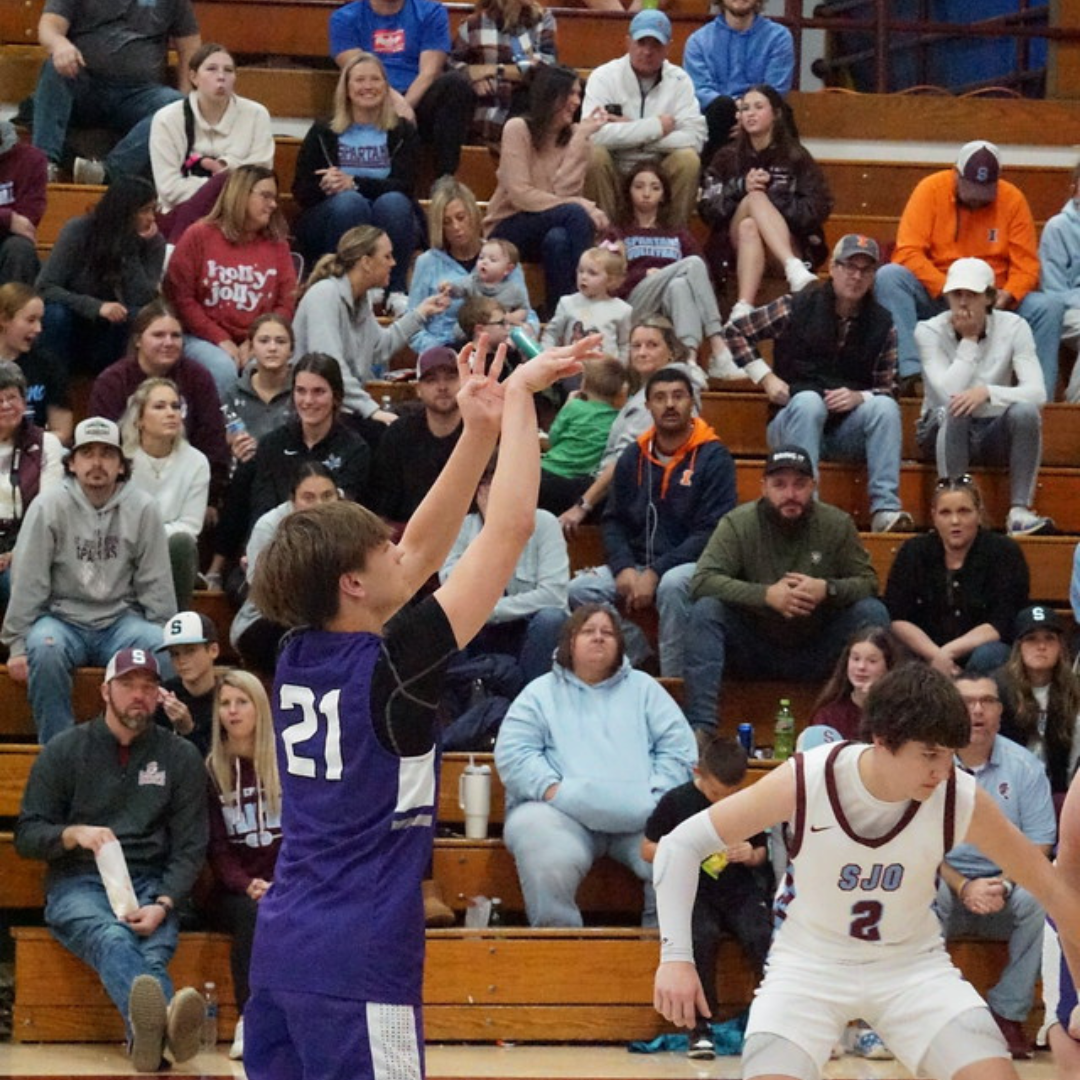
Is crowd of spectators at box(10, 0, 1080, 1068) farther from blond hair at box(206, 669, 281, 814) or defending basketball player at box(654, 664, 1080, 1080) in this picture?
defending basketball player at box(654, 664, 1080, 1080)

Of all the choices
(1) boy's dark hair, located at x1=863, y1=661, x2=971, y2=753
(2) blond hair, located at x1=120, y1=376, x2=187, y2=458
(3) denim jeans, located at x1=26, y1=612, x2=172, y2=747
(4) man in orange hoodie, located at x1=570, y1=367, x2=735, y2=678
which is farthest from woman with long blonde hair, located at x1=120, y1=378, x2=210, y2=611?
(1) boy's dark hair, located at x1=863, y1=661, x2=971, y2=753

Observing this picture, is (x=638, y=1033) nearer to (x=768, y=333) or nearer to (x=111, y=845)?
(x=111, y=845)

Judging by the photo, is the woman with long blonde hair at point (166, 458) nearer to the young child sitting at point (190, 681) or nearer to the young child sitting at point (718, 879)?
the young child sitting at point (190, 681)

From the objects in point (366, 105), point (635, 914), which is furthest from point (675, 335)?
point (635, 914)

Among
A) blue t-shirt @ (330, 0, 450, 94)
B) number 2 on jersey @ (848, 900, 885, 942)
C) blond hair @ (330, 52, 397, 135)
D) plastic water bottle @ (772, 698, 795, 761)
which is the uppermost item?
blue t-shirt @ (330, 0, 450, 94)

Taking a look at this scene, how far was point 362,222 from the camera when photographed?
36.4ft

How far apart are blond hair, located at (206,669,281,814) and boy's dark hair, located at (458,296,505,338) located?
101 inches

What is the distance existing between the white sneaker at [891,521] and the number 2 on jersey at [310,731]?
6.36 metres

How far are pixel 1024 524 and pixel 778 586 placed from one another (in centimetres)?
176

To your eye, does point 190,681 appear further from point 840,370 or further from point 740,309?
point 740,309

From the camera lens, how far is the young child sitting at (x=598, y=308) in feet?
34.3

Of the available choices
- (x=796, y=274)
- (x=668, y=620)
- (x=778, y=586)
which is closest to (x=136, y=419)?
(x=668, y=620)

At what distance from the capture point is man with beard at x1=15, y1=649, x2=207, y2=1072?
25.6 ft

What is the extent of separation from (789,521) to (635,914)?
1758 mm
